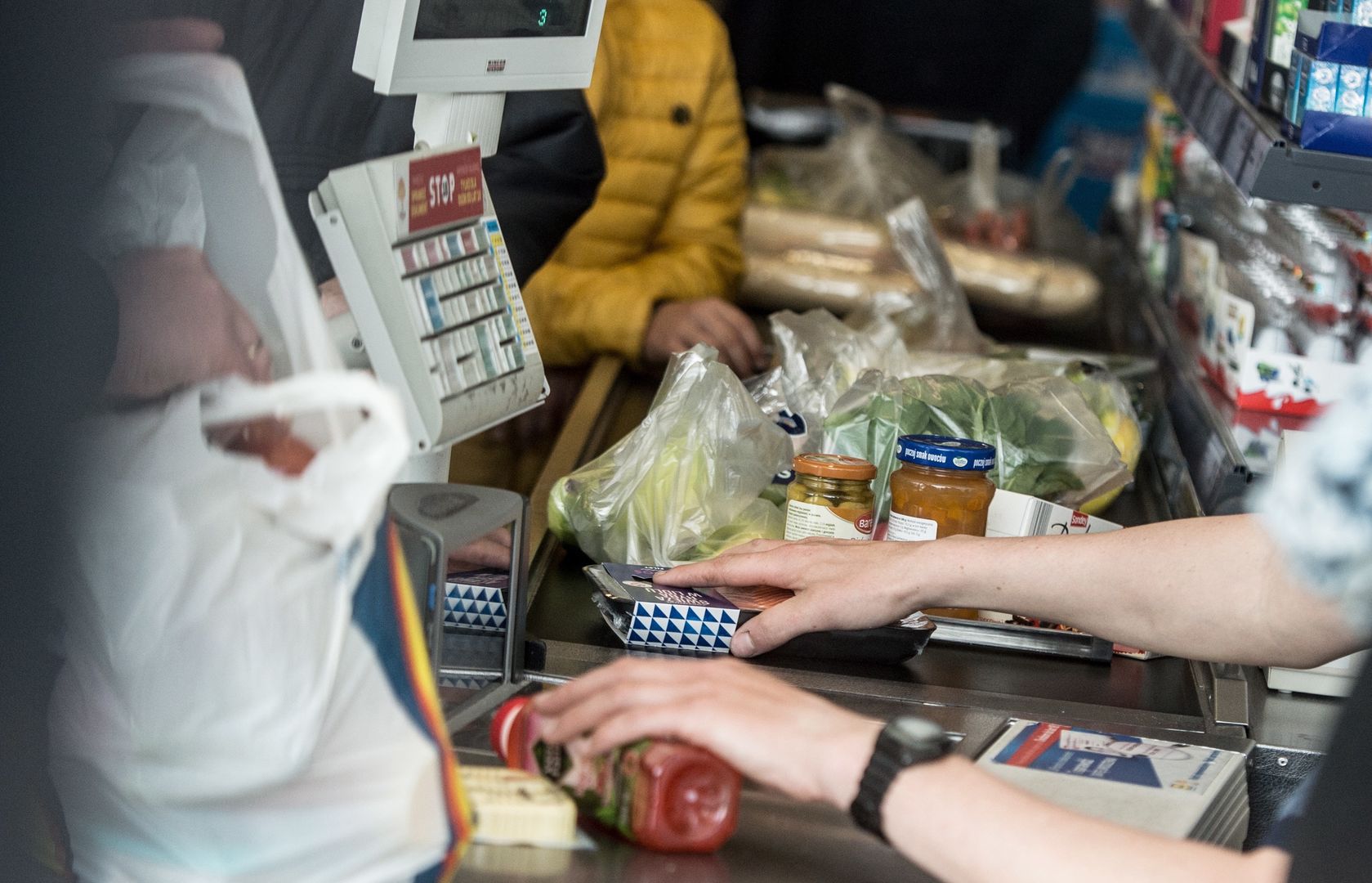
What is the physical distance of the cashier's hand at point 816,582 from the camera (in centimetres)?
146

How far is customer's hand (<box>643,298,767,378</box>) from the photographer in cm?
254

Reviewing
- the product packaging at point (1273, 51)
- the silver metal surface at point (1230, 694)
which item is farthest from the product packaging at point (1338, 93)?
the silver metal surface at point (1230, 694)

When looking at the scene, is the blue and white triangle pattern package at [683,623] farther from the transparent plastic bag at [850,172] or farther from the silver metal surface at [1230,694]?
the transparent plastic bag at [850,172]

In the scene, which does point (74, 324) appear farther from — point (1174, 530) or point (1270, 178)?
point (1270, 178)

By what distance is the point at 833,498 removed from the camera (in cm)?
159

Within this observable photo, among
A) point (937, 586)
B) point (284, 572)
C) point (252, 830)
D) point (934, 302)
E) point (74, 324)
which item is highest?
point (74, 324)

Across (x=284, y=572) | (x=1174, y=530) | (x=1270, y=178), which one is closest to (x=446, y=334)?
(x=284, y=572)

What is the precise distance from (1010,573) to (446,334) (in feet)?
2.04

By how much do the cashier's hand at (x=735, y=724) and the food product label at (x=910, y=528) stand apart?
0.51 meters

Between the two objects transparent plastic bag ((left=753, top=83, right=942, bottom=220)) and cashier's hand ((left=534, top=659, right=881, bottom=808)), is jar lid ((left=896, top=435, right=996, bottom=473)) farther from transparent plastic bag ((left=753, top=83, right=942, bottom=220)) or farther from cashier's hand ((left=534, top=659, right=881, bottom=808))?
transparent plastic bag ((left=753, top=83, right=942, bottom=220))

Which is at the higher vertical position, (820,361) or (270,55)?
(270,55)

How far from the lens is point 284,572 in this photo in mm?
862

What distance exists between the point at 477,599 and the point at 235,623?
1.69 feet

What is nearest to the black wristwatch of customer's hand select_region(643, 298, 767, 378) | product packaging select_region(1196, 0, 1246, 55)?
customer's hand select_region(643, 298, 767, 378)
